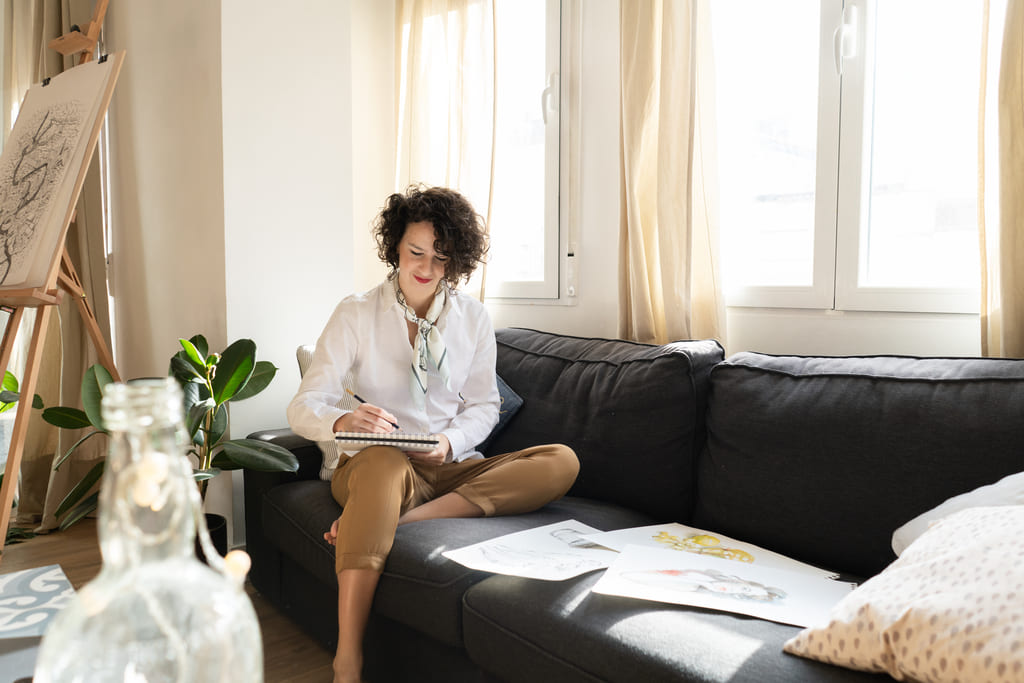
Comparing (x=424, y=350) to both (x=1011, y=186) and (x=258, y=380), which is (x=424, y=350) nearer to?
(x=258, y=380)

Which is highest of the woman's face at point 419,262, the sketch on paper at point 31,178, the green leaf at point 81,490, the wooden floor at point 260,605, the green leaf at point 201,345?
the sketch on paper at point 31,178

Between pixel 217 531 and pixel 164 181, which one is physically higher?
pixel 164 181

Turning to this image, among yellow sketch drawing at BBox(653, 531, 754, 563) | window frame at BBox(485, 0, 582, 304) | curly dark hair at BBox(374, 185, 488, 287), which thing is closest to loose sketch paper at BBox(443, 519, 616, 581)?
yellow sketch drawing at BBox(653, 531, 754, 563)

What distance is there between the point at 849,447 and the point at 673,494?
47 cm

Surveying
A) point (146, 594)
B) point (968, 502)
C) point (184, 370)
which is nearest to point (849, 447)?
point (968, 502)

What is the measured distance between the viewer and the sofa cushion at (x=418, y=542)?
1477 mm

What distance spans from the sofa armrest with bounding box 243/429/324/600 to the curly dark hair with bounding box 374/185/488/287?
61 centimetres

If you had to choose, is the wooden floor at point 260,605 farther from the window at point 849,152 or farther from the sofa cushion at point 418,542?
the window at point 849,152

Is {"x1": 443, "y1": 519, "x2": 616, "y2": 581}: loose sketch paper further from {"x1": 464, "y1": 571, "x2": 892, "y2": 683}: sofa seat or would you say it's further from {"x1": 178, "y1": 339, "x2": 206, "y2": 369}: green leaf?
{"x1": 178, "y1": 339, "x2": 206, "y2": 369}: green leaf

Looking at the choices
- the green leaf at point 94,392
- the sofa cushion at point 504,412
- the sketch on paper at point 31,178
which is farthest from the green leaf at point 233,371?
the sofa cushion at point 504,412

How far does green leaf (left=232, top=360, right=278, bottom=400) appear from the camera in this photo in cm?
236

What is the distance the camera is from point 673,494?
1.88 meters

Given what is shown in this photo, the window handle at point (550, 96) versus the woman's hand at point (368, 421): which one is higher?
the window handle at point (550, 96)

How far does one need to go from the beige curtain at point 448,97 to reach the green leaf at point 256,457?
3.91ft
